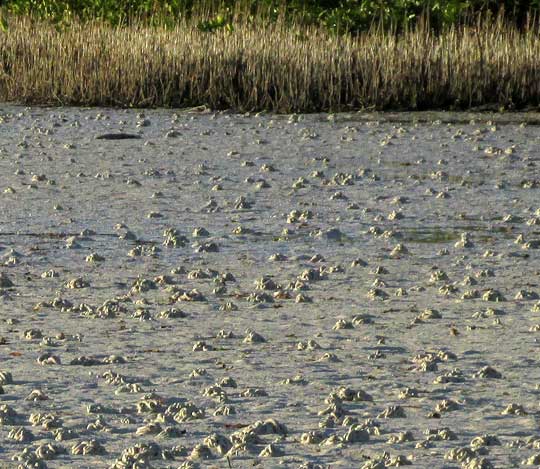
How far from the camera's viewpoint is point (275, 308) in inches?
265

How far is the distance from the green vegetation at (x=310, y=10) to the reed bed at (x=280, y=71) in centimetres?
408

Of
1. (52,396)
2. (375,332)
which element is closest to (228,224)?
(375,332)

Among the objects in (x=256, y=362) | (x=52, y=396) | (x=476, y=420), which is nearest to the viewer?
(x=476, y=420)

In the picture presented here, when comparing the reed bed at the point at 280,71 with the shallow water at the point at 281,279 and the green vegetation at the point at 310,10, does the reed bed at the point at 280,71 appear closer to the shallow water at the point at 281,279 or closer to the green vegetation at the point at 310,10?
the shallow water at the point at 281,279

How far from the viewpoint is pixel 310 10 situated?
2644cm

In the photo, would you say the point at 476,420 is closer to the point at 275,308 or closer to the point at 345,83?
the point at 275,308

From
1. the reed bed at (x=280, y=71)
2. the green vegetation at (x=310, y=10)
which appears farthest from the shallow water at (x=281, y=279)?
the green vegetation at (x=310, y=10)

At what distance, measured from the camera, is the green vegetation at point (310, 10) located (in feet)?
80.0

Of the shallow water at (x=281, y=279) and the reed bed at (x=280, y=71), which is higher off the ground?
the shallow water at (x=281, y=279)

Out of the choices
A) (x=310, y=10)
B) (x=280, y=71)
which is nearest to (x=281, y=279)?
(x=280, y=71)

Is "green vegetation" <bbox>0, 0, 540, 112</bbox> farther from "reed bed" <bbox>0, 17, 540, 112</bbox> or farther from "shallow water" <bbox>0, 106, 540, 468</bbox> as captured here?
"shallow water" <bbox>0, 106, 540, 468</bbox>

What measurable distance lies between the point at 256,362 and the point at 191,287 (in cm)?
168

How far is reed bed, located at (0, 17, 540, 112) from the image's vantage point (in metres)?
18.2

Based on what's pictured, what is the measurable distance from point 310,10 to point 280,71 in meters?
8.30
